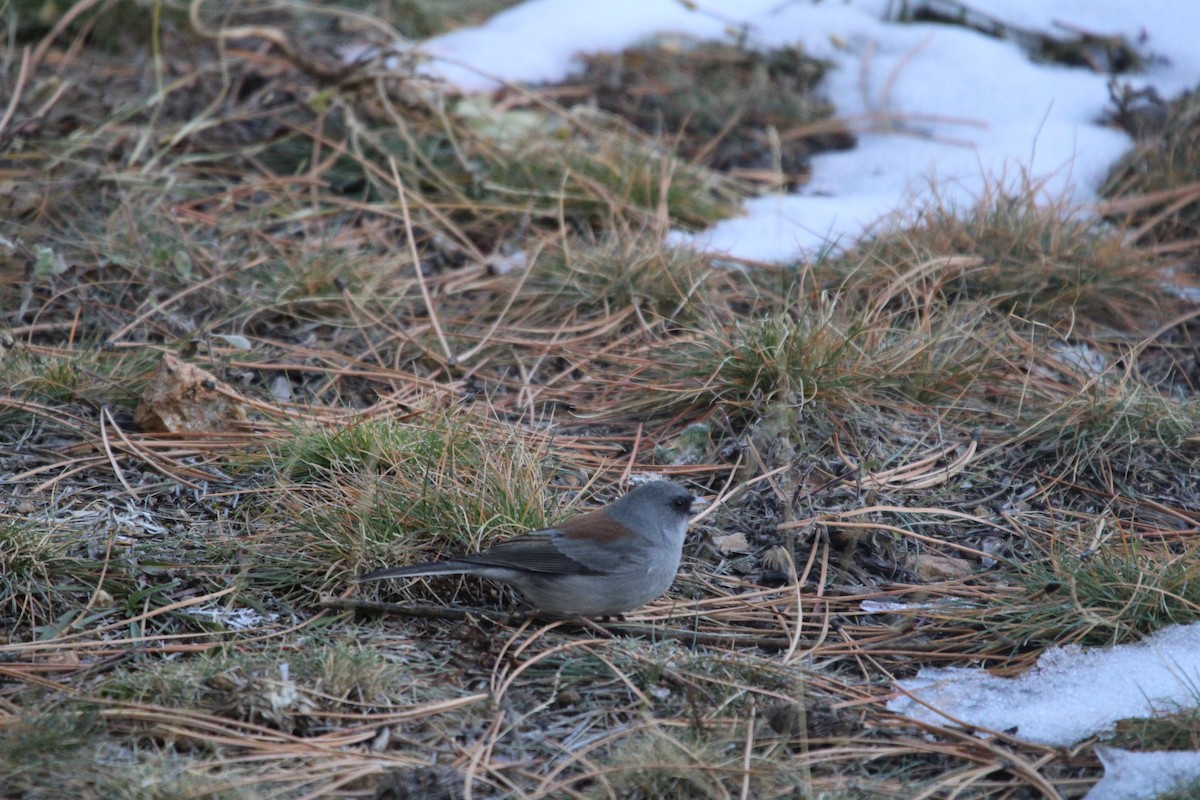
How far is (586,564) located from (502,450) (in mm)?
632

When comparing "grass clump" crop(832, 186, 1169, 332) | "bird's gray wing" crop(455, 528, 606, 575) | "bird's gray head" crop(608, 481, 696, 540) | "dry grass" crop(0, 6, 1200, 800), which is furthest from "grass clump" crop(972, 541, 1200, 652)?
"grass clump" crop(832, 186, 1169, 332)

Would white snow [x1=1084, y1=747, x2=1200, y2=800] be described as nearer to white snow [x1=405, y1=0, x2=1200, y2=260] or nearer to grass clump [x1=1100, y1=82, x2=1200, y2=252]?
white snow [x1=405, y1=0, x2=1200, y2=260]

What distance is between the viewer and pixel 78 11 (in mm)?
6680

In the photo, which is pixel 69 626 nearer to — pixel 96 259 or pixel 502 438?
pixel 502 438

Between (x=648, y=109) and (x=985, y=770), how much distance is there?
520 centimetres

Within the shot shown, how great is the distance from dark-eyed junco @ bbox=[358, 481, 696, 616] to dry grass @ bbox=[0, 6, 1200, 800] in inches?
4.8

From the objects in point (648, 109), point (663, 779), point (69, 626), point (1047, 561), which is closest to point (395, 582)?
point (69, 626)

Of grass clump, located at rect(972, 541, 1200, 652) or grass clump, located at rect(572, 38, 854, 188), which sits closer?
grass clump, located at rect(972, 541, 1200, 652)

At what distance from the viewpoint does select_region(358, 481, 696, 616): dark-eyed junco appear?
310 centimetres

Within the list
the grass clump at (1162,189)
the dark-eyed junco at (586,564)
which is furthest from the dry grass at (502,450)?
the grass clump at (1162,189)

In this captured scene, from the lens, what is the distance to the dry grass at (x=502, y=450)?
8.68 feet

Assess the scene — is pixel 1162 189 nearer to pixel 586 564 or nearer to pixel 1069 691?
pixel 1069 691

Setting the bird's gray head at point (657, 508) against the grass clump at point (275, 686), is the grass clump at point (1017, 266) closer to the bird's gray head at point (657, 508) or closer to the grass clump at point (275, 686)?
the bird's gray head at point (657, 508)

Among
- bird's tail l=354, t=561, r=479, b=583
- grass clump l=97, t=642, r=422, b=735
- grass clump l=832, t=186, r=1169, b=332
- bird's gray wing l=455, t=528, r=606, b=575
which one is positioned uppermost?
grass clump l=832, t=186, r=1169, b=332
